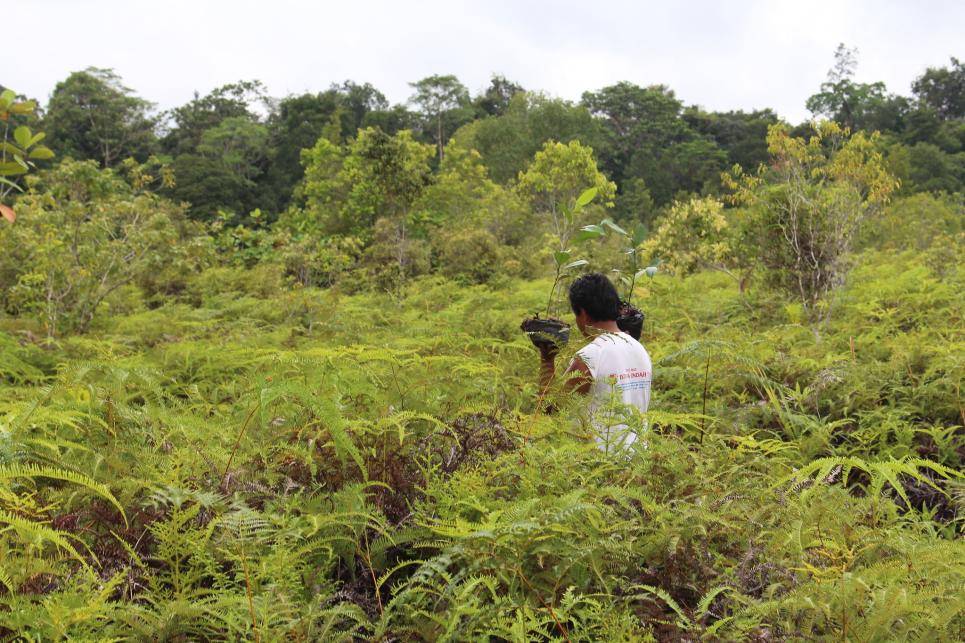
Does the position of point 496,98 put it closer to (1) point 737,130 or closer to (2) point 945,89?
(1) point 737,130

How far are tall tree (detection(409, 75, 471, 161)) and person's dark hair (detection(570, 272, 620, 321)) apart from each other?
5075cm

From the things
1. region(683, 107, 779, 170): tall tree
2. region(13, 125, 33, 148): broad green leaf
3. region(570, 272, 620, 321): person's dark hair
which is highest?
region(683, 107, 779, 170): tall tree

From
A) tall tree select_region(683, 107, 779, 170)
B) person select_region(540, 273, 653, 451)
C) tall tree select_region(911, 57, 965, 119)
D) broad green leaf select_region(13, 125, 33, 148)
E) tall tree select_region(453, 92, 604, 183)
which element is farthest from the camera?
tall tree select_region(911, 57, 965, 119)

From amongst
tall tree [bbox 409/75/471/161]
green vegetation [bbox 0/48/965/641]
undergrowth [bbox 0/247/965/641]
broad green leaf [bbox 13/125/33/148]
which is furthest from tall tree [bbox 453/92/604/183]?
undergrowth [bbox 0/247/965/641]

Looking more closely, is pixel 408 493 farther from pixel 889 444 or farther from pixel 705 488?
pixel 889 444

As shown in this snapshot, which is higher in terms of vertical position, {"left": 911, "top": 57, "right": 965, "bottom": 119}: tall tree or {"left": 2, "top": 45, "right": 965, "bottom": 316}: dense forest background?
{"left": 911, "top": 57, "right": 965, "bottom": 119}: tall tree

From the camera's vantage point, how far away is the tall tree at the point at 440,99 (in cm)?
5256

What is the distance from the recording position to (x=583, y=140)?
131 ft

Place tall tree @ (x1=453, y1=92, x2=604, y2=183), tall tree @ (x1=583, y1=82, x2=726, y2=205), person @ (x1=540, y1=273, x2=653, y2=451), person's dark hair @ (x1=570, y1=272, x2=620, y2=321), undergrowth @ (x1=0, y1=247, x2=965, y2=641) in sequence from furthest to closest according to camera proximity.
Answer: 1. tall tree @ (x1=583, y1=82, x2=726, y2=205)
2. tall tree @ (x1=453, y1=92, x2=604, y2=183)
3. person's dark hair @ (x1=570, y1=272, x2=620, y2=321)
4. person @ (x1=540, y1=273, x2=653, y2=451)
5. undergrowth @ (x1=0, y1=247, x2=965, y2=641)

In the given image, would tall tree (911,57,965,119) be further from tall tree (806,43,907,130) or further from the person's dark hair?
the person's dark hair

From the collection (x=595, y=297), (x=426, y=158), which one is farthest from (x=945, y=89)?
(x=595, y=297)

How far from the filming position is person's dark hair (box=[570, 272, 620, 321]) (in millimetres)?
3152

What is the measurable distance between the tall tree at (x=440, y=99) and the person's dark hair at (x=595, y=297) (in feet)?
167

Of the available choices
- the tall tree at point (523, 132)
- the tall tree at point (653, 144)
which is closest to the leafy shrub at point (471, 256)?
the tall tree at point (523, 132)
